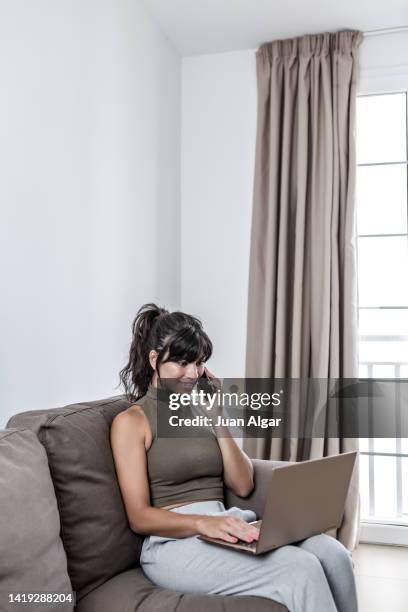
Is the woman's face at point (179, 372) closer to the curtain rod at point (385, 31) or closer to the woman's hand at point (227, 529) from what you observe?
the woman's hand at point (227, 529)

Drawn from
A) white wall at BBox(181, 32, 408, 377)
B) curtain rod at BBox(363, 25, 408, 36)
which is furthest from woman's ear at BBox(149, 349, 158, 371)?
curtain rod at BBox(363, 25, 408, 36)

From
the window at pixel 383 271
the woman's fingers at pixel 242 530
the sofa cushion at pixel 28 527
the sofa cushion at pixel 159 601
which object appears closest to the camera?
the sofa cushion at pixel 28 527

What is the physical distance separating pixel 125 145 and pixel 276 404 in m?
1.64

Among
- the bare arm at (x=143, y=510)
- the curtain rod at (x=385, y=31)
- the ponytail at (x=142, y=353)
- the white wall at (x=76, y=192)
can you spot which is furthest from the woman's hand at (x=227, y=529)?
the curtain rod at (x=385, y=31)

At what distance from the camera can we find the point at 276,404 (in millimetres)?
3551

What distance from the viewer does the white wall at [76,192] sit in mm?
2072

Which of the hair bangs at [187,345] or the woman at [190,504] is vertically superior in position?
the hair bangs at [187,345]

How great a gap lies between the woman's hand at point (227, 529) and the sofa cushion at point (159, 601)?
5.9 inches

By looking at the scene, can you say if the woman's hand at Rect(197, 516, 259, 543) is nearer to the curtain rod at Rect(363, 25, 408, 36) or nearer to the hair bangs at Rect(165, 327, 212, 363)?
the hair bangs at Rect(165, 327, 212, 363)

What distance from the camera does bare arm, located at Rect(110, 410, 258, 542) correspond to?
172 centimetres

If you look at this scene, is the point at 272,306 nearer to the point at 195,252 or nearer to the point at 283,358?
the point at 283,358

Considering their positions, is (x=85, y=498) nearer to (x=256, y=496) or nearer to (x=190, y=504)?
(x=190, y=504)

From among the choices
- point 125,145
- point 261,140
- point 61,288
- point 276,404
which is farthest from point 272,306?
point 61,288

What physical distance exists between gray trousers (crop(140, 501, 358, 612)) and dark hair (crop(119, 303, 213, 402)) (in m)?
0.54
